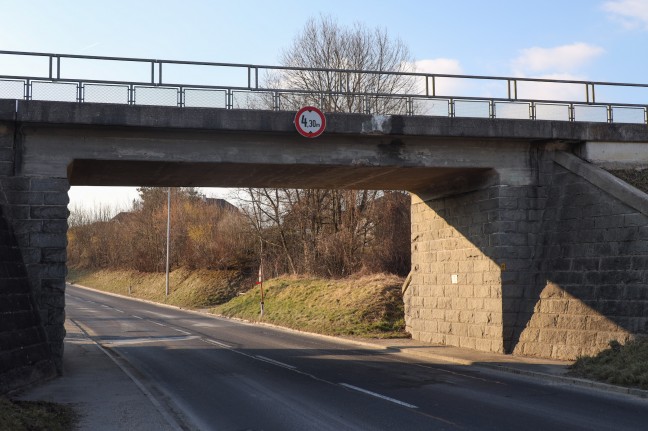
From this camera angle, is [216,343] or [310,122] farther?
[216,343]

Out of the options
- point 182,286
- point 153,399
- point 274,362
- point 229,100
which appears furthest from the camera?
point 182,286

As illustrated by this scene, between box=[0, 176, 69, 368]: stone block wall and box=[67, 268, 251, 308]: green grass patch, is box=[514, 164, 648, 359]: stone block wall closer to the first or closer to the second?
box=[0, 176, 69, 368]: stone block wall

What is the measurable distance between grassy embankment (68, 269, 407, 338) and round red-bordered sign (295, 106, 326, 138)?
30.5 ft

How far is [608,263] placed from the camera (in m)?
15.9

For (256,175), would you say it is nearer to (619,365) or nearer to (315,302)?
(619,365)

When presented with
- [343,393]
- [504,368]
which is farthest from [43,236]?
[504,368]

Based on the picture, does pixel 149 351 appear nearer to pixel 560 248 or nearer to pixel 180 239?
pixel 560 248

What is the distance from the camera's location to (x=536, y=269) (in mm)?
18188

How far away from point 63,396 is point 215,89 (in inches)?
337

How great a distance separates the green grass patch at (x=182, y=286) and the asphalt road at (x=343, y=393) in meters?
24.6

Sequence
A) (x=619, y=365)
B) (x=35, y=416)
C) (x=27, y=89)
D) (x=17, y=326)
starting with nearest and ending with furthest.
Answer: (x=35, y=416) → (x=17, y=326) → (x=619, y=365) → (x=27, y=89)

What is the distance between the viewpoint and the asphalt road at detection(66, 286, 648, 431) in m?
9.80

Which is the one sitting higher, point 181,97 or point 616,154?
point 181,97

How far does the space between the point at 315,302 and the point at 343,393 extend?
724 inches
